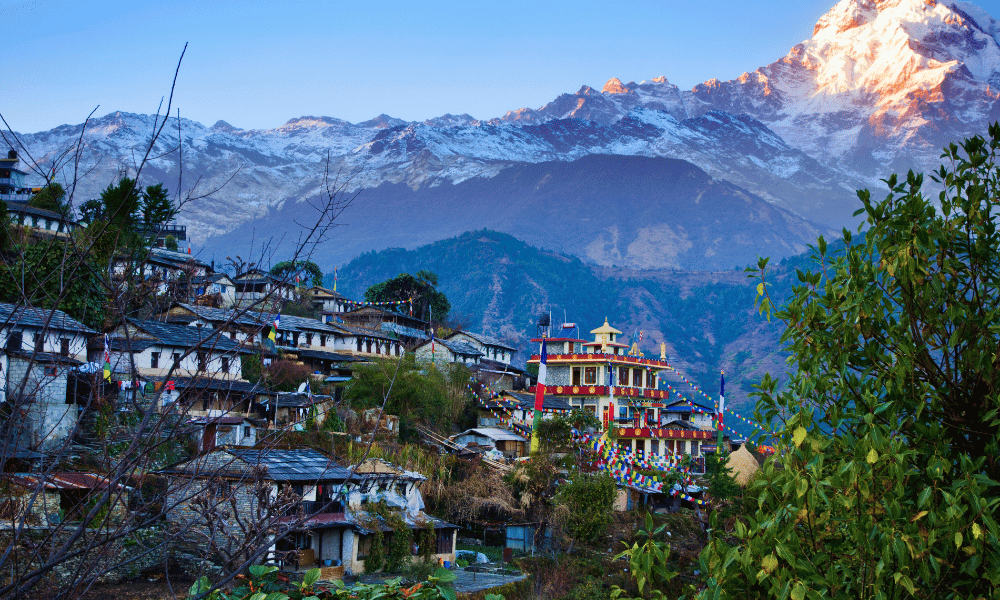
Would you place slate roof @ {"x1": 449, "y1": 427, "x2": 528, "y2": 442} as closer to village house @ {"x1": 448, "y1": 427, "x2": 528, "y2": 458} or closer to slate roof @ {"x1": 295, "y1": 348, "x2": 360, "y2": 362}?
village house @ {"x1": 448, "y1": 427, "x2": 528, "y2": 458}

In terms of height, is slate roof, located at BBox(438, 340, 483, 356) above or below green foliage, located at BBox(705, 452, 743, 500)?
above

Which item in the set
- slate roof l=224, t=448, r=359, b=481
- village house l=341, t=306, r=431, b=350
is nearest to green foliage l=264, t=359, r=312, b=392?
slate roof l=224, t=448, r=359, b=481

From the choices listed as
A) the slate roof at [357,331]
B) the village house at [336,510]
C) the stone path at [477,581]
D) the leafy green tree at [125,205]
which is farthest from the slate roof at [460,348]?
the leafy green tree at [125,205]

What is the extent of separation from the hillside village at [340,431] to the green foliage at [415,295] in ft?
19.1

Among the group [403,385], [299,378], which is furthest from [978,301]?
[299,378]

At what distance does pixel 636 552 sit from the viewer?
698 centimetres

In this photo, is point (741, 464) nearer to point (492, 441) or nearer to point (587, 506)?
point (492, 441)

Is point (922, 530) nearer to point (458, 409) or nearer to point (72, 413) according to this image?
point (72, 413)

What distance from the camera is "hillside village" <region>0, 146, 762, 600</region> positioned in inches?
549

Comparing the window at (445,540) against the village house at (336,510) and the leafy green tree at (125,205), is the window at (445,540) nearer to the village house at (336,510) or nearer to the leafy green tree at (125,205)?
the village house at (336,510)

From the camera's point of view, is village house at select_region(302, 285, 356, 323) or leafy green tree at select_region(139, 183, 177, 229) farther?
village house at select_region(302, 285, 356, 323)

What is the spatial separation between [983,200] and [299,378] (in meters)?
44.9

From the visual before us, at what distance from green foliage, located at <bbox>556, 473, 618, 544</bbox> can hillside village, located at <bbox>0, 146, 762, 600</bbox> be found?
951 mm

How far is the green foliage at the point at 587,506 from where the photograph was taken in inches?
1614
